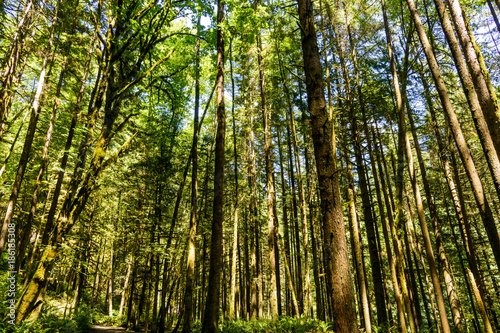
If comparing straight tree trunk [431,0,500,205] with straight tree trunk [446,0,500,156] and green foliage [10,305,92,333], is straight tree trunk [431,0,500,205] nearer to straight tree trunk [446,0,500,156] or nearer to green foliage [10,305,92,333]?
straight tree trunk [446,0,500,156]

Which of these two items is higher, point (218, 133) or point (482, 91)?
point (218, 133)

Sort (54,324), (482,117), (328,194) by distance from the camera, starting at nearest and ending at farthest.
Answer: (328,194)
(482,117)
(54,324)

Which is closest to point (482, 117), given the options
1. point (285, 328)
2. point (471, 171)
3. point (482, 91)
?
point (482, 91)

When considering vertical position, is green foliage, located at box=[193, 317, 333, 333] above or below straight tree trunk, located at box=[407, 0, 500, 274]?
below

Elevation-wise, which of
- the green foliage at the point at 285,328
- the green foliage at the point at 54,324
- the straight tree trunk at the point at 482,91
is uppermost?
the straight tree trunk at the point at 482,91

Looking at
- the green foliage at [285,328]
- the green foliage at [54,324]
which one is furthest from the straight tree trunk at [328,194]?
the green foliage at [285,328]

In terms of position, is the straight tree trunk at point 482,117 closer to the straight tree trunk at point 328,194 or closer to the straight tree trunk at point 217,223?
the straight tree trunk at point 328,194

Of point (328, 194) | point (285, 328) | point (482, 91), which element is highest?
point (482, 91)

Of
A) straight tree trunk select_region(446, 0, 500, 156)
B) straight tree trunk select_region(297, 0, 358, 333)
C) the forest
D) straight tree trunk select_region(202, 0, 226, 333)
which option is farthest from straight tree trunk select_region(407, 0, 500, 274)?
straight tree trunk select_region(202, 0, 226, 333)

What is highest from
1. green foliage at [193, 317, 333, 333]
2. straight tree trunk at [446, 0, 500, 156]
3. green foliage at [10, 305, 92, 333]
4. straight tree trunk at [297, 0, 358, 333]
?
straight tree trunk at [446, 0, 500, 156]

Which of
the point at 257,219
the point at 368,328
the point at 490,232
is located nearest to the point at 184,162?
the point at 257,219

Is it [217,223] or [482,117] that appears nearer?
[482,117]

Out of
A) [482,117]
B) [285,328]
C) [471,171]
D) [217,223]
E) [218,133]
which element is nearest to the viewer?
[482,117]

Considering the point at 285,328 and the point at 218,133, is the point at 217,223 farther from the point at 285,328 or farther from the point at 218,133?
the point at 285,328
